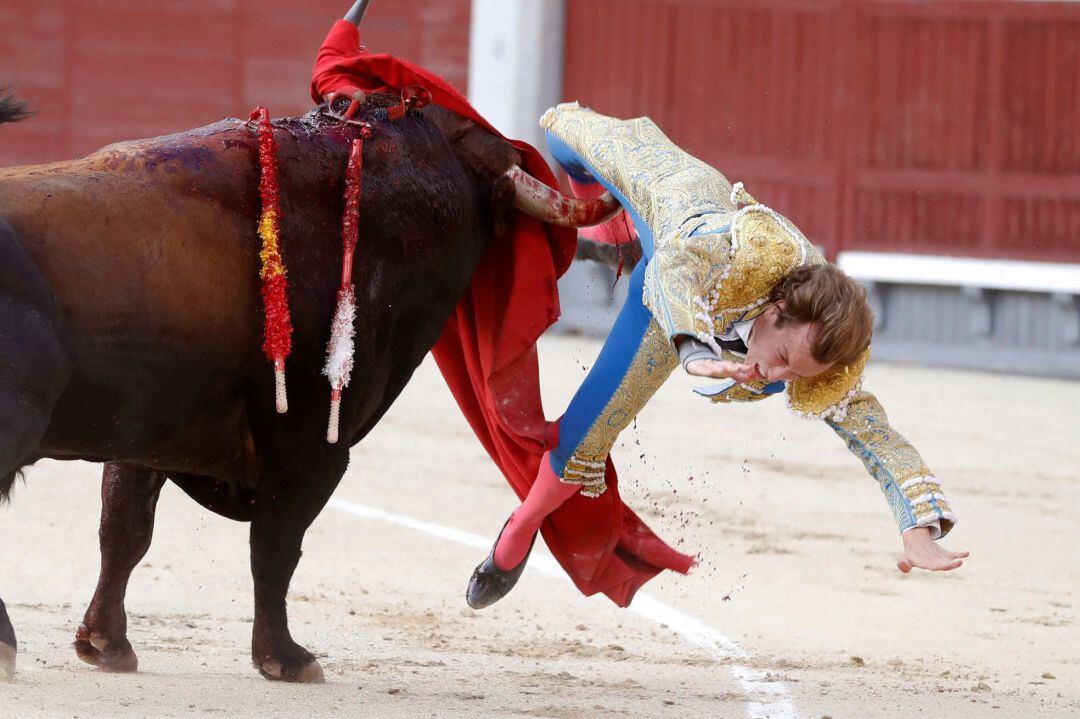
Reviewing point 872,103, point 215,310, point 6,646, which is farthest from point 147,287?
point 872,103

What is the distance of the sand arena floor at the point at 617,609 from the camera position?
3209mm

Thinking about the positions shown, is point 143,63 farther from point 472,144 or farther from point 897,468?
point 897,468

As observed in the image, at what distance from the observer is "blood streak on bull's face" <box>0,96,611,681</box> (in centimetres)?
265

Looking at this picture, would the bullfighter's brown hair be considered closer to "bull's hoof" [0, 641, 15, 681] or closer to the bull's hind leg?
the bull's hind leg

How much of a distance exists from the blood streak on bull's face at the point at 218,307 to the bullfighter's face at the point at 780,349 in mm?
708

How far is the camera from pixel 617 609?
4.23 metres

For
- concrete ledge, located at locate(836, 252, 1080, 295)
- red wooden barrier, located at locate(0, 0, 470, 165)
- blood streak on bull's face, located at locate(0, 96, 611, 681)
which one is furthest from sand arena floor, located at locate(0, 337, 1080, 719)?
red wooden barrier, located at locate(0, 0, 470, 165)

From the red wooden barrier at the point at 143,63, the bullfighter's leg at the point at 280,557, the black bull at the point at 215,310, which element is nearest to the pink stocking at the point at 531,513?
the black bull at the point at 215,310

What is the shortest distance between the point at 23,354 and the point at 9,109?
47 centimetres

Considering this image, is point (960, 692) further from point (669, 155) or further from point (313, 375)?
point (313, 375)

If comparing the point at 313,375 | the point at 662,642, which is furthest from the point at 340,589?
the point at 313,375

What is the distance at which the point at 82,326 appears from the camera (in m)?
2.66

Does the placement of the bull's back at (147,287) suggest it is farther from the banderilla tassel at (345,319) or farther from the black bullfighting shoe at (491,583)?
the black bullfighting shoe at (491,583)

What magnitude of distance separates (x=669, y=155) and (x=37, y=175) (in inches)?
49.4
